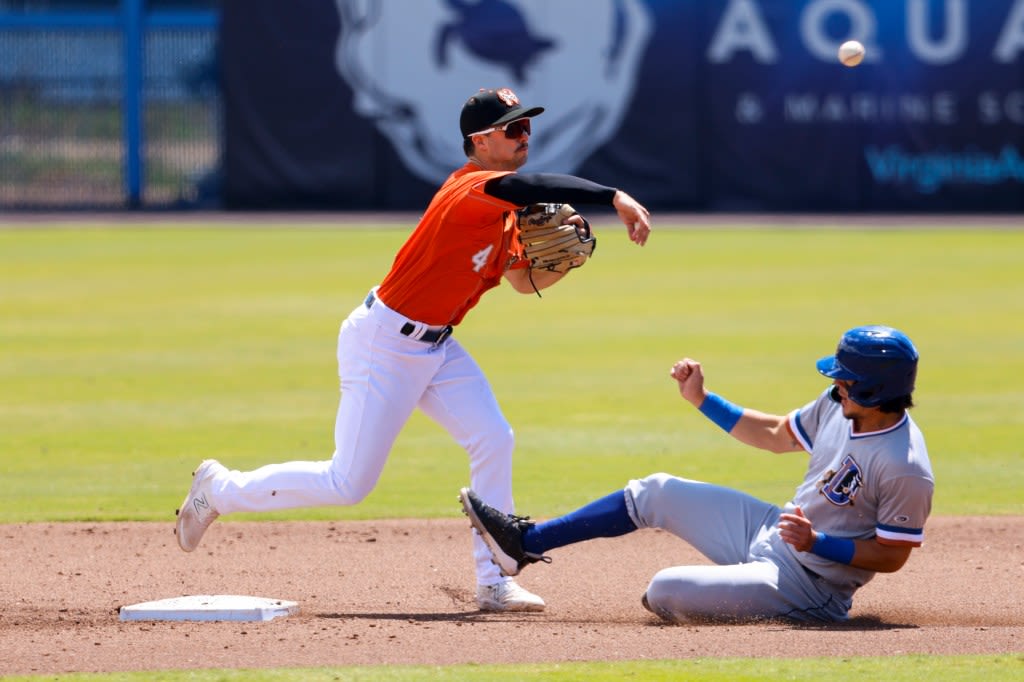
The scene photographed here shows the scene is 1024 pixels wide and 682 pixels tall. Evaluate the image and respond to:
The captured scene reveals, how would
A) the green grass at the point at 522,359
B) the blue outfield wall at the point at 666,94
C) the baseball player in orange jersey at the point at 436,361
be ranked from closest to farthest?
the baseball player in orange jersey at the point at 436,361 < the green grass at the point at 522,359 < the blue outfield wall at the point at 666,94

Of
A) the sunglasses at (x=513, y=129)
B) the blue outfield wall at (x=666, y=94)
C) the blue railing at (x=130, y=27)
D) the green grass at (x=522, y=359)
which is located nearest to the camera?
the sunglasses at (x=513, y=129)

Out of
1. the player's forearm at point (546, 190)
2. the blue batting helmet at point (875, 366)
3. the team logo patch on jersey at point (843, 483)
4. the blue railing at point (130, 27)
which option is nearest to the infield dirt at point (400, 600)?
the team logo patch on jersey at point (843, 483)

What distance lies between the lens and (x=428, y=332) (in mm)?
5711

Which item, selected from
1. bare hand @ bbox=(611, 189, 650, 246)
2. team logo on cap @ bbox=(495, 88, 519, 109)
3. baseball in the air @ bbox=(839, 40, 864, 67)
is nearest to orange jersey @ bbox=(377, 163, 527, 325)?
team logo on cap @ bbox=(495, 88, 519, 109)

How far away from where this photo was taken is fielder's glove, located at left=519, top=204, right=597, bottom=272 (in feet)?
19.5

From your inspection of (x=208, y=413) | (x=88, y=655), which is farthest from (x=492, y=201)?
(x=208, y=413)

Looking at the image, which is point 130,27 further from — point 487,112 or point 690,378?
point 690,378

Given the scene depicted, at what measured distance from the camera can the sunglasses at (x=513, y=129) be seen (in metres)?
5.73

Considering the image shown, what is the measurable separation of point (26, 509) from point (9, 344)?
19.6 ft

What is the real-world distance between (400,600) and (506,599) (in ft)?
1.51

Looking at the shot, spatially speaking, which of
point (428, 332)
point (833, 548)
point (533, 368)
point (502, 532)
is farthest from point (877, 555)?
point (533, 368)

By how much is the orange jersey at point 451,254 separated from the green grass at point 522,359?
1.95 metres

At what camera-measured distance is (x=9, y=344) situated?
43.2 ft

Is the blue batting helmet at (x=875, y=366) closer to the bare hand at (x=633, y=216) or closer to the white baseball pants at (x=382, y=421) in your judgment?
the bare hand at (x=633, y=216)
